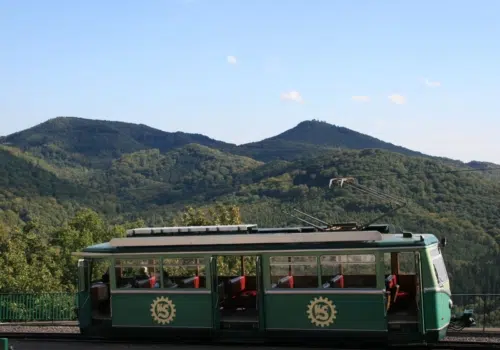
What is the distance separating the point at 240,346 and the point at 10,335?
6.99 m

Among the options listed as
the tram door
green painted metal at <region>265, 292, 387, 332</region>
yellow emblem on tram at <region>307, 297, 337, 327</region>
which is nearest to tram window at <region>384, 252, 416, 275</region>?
green painted metal at <region>265, 292, 387, 332</region>

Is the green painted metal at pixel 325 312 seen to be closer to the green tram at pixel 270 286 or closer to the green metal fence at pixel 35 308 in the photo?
the green tram at pixel 270 286

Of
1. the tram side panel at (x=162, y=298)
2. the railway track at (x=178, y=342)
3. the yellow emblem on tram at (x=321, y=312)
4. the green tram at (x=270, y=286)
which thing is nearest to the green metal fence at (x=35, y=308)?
the railway track at (x=178, y=342)

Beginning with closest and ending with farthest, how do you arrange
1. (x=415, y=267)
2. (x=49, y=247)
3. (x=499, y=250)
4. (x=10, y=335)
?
1. (x=415, y=267)
2. (x=10, y=335)
3. (x=49, y=247)
4. (x=499, y=250)

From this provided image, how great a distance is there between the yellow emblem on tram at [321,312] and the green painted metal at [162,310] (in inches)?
96.1

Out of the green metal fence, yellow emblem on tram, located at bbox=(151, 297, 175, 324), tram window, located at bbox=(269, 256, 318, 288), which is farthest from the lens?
the green metal fence

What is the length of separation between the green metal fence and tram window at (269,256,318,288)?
11017mm

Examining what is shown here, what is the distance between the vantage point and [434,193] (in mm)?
98250

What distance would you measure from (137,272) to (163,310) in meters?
1.17

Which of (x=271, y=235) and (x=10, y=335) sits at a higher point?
(x=271, y=235)

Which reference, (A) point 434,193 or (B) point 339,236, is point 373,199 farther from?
(B) point 339,236

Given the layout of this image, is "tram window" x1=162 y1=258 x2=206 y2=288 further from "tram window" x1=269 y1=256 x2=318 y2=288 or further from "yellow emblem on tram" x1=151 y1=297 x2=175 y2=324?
"tram window" x1=269 y1=256 x2=318 y2=288

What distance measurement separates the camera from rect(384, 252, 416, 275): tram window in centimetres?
1606

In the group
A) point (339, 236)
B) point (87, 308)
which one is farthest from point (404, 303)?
point (87, 308)
